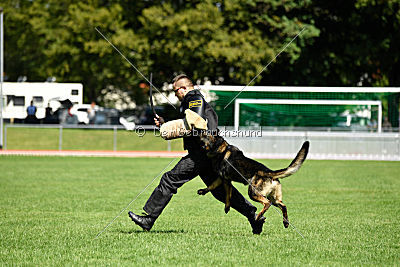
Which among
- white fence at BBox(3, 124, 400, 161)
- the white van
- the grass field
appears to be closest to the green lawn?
white fence at BBox(3, 124, 400, 161)

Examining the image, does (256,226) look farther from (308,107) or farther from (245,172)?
(308,107)

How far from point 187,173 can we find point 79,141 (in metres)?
24.6

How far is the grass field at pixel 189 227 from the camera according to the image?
6.30 m

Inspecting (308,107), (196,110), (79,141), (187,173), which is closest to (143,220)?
(187,173)

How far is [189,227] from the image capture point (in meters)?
8.44

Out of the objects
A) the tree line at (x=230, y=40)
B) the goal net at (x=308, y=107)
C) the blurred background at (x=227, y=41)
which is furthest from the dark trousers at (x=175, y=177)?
the tree line at (x=230, y=40)

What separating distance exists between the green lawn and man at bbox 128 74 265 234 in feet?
69.1

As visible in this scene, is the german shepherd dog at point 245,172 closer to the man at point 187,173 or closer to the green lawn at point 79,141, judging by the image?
the man at point 187,173

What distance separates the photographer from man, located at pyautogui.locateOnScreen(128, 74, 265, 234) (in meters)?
7.34

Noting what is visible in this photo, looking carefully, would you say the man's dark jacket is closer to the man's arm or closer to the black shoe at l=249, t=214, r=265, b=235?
the man's arm

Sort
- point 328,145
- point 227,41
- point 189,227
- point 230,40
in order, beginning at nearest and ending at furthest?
1. point 189,227
2. point 328,145
3. point 227,41
4. point 230,40

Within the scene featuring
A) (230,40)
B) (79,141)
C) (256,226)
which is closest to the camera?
(256,226)

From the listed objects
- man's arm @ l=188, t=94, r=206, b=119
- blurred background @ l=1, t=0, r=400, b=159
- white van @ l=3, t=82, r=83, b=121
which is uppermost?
blurred background @ l=1, t=0, r=400, b=159

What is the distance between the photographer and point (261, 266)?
5.85m
